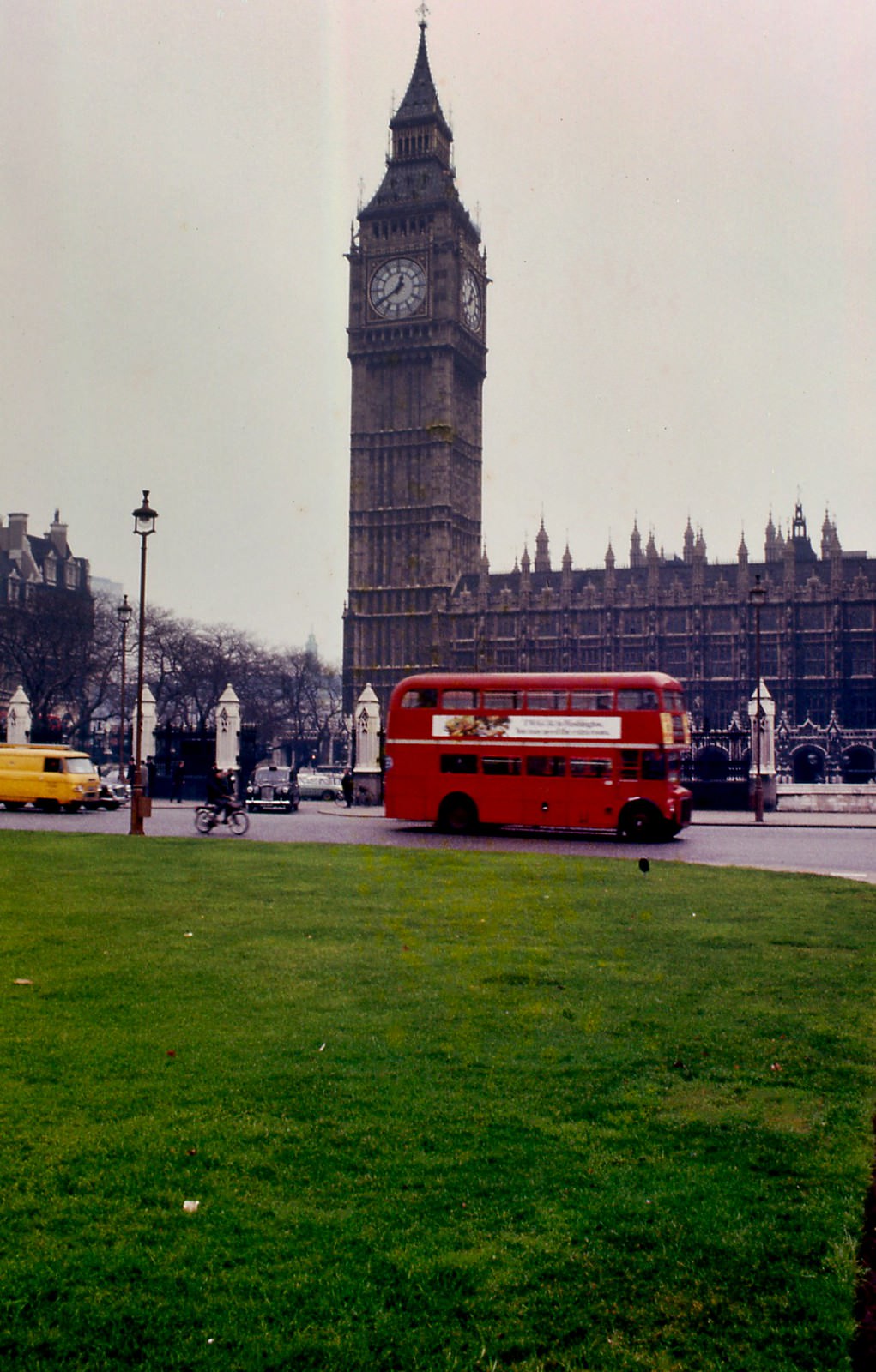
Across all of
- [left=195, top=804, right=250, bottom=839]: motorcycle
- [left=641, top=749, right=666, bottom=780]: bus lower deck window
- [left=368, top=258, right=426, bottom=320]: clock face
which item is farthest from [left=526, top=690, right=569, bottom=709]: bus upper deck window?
[left=368, top=258, right=426, bottom=320]: clock face

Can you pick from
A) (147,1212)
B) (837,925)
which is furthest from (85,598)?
(147,1212)

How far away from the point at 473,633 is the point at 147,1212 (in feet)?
297

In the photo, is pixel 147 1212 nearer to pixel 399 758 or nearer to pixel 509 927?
pixel 509 927

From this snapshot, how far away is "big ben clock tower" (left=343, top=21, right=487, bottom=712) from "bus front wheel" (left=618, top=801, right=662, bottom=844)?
7017cm

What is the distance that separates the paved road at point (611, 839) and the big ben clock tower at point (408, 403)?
203ft

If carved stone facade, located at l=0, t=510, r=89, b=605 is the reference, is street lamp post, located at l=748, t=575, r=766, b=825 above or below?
below

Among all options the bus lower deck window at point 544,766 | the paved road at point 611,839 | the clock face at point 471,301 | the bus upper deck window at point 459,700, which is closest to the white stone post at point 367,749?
the paved road at point 611,839

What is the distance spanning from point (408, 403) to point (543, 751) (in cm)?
7896

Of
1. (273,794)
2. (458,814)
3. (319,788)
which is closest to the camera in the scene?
(458,814)

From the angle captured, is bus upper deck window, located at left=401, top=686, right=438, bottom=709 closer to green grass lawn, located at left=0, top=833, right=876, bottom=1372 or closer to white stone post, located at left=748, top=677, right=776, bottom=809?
green grass lawn, located at left=0, top=833, right=876, bottom=1372

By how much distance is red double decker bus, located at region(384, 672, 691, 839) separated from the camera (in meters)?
25.1

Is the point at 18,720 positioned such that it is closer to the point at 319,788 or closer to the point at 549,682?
the point at 319,788

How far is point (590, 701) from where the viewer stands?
2533 centimetres

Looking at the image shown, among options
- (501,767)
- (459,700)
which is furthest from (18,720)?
(501,767)
